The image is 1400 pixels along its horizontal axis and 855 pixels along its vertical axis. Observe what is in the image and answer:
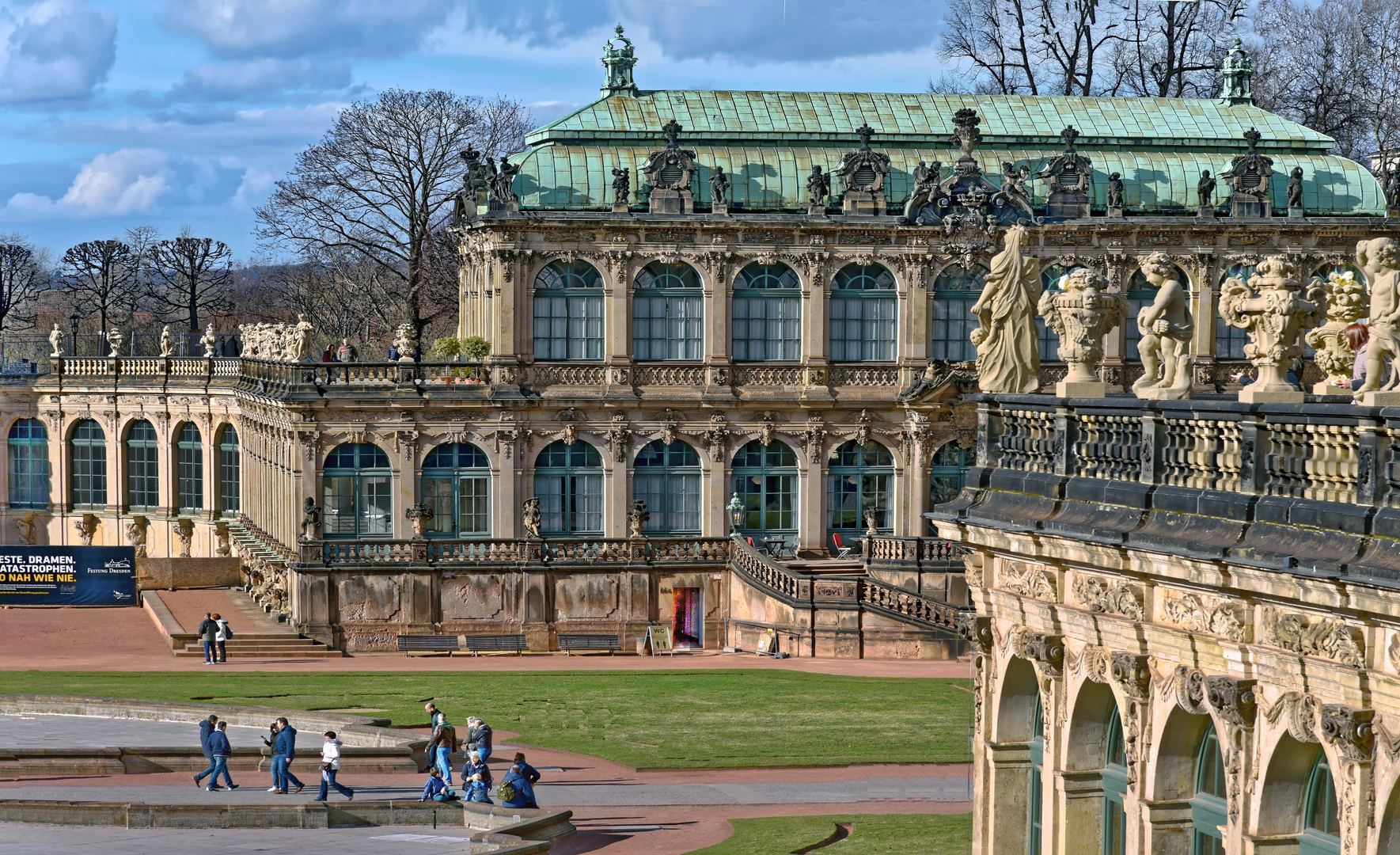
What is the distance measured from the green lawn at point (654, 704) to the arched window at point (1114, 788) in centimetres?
2011

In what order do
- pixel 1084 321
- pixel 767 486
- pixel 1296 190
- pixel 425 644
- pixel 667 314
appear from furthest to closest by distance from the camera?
pixel 767 486
pixel 1296 190
pixel 667 314
pixel 425 644
pixel 1084 321

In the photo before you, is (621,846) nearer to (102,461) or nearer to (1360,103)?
(102,461)

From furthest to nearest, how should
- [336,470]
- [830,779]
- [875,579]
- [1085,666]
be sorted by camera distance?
[336,470]
[875,579]
[830,779]
[1085,666]

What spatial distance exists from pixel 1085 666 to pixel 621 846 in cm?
1527

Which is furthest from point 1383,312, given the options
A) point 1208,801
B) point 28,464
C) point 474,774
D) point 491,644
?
point 28,464

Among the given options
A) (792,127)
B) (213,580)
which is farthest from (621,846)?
(213,580)

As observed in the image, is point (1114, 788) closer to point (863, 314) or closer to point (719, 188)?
point (719, 188)

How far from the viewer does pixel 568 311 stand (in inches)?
2347

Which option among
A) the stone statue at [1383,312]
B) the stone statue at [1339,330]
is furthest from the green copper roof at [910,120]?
the stone statue at [1383,312]

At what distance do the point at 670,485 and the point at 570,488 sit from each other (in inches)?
113

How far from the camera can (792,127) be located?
61938 mm

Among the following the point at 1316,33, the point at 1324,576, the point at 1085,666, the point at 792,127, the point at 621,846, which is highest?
the point at 1316,33

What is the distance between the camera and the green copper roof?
61594 mm

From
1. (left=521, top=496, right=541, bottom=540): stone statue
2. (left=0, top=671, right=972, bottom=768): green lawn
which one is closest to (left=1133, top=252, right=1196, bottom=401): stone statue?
(left=0, top=671, right=972, bottom=768): green lawn
